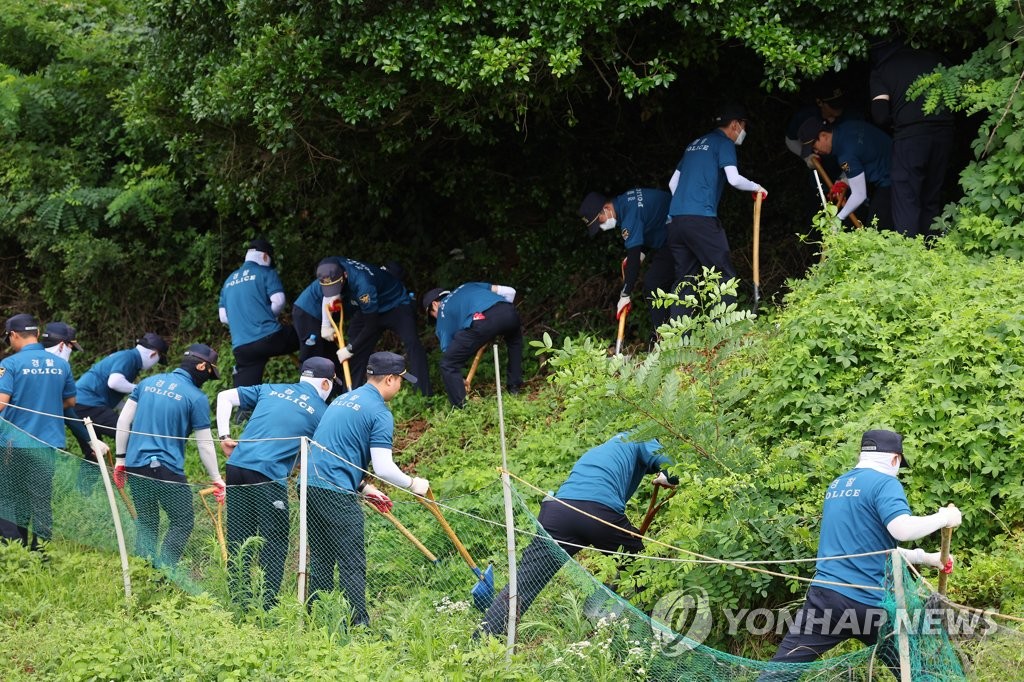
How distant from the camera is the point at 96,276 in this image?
14.4m

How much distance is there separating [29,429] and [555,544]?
4.85 metres

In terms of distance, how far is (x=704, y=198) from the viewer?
10.5 metres

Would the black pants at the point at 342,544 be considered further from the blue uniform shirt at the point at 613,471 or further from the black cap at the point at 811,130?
the black cap at the point at 811,130

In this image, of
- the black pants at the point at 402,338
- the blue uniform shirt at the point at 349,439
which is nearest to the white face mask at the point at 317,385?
the blue uniform shirt at the point at 349,439

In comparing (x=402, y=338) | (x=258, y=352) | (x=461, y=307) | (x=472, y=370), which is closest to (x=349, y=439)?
(x=461, y=307)

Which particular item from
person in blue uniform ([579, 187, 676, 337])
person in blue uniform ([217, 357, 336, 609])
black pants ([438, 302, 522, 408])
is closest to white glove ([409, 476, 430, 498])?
person in blue uniform ([217, 357, 336, 609])

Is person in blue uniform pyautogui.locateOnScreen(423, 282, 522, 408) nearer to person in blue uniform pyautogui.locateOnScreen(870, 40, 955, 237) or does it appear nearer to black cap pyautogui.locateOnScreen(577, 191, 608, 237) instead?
black cap pyautogui.locateOnScreen(577, 191, 608, 237)

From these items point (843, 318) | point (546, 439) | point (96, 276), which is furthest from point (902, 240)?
point (96, 276)

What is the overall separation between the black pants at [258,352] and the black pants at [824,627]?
730 cm

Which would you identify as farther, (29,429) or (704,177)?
(704,177)

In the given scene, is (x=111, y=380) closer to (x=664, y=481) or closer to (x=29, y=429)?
(x=29, y=429)

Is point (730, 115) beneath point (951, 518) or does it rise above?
above

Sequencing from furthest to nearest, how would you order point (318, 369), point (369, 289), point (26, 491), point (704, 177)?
1. point (369, 289)
2. point (704, 177)
3. point (26, 491)
4. point (318, 369)

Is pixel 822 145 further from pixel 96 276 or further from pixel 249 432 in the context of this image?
pixel 96 276
